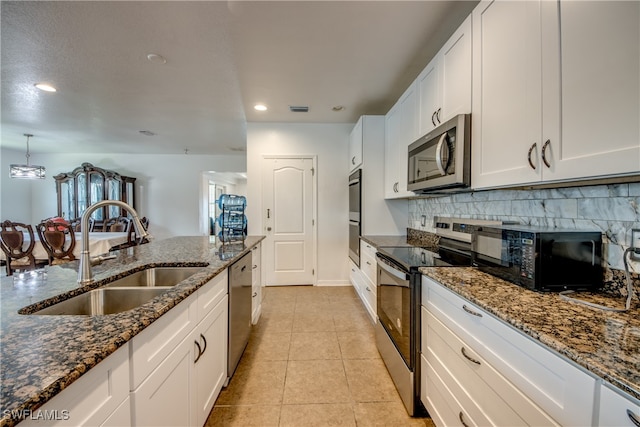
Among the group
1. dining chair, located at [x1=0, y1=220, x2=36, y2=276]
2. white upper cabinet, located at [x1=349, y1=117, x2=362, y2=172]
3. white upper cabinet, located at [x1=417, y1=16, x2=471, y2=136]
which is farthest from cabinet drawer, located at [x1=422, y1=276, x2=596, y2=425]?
dining chair, located at [x1=0, y1=220, x2=36, y2=276]

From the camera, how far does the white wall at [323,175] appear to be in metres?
3.87

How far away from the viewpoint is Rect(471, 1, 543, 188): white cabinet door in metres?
1.07

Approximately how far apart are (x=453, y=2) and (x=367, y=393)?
8.33 ft

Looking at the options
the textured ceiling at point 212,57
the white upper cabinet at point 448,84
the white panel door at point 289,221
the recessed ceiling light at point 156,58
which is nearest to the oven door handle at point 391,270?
the white upper cabinet at point 448,84

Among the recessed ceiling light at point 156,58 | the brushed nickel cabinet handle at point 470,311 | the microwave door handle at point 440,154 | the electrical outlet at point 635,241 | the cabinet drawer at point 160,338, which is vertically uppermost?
the recessed ceiling light at point 156,58

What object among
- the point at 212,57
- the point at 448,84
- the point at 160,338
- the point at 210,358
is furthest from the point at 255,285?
the point at 448,84

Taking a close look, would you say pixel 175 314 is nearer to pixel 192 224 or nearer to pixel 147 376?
pixel 147 376

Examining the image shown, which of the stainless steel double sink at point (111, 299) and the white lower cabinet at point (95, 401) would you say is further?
the stainless steel double sink at point (111, 299)

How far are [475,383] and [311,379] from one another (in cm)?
118

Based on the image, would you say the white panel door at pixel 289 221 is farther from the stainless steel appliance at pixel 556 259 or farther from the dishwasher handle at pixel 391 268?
the stainless steel appliance at pixel 556 259

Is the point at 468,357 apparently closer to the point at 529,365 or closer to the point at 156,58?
the point at 529,365

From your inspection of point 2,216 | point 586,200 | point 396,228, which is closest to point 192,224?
point 2,216

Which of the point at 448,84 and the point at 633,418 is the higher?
the point at 448,84

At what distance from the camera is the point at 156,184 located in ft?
20.2
